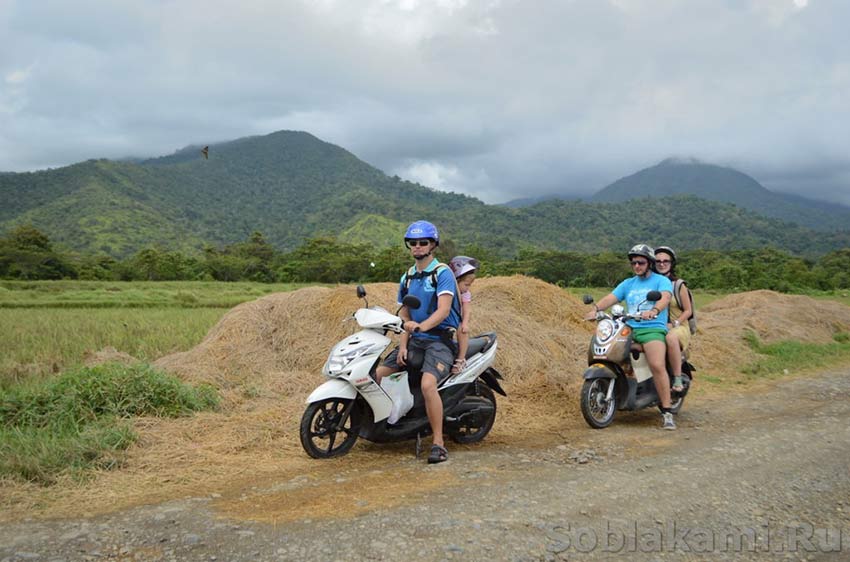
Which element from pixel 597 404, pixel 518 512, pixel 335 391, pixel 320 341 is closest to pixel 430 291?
pixel 335 391

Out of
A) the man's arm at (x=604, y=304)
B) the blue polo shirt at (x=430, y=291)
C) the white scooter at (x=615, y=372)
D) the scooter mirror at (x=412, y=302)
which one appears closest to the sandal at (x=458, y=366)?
the blue polo shirt at (x=430, y=291)

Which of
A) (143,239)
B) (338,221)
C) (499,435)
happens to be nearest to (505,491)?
(499,435)

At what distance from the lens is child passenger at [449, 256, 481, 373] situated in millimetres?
5059

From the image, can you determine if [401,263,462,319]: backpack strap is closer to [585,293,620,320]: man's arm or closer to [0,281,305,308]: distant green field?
[585,293,620,320]: man's arm

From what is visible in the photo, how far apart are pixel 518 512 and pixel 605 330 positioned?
2.90 m

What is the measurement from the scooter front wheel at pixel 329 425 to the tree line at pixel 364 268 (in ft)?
98.8

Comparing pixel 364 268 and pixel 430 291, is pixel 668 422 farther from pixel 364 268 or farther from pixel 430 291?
pixel 364 268

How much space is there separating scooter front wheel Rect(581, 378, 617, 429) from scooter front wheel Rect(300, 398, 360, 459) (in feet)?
7.45

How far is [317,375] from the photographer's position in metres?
8.14

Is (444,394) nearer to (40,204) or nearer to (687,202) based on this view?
(40,204)

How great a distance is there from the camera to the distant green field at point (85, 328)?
32.0 feet

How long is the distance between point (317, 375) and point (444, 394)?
136 inches

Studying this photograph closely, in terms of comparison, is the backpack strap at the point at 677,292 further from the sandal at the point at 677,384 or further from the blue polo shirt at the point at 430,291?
the blue polo shirt at the point at 430,291

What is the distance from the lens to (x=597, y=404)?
6.01m
